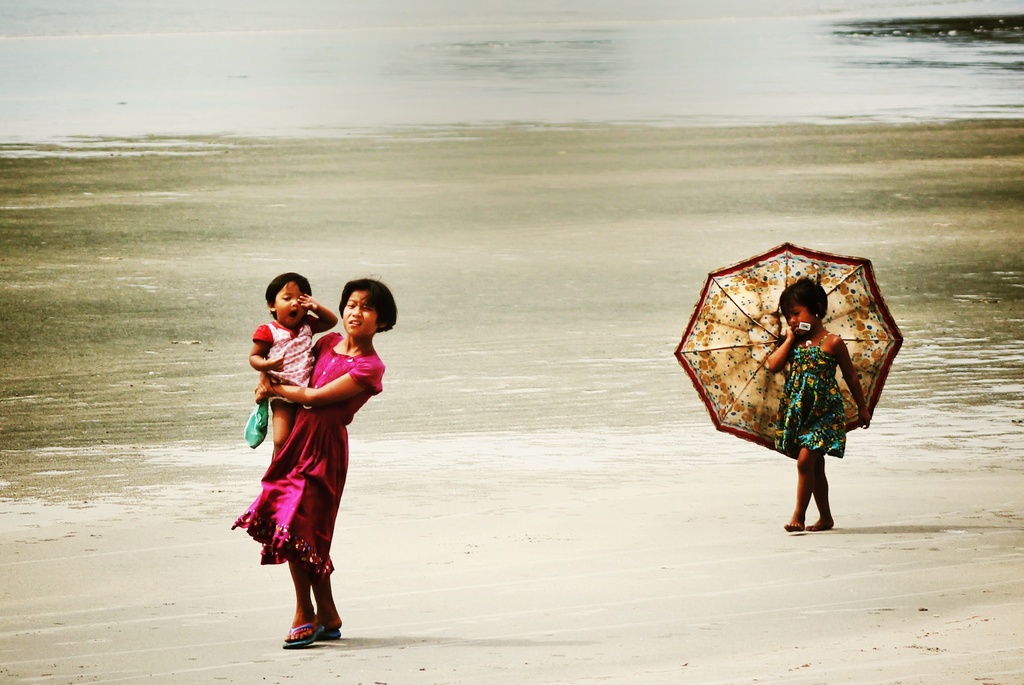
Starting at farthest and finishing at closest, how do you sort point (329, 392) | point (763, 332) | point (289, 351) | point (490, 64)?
point (490, 64)
point (763, 332)
point (289, 351)
point (329, 392)

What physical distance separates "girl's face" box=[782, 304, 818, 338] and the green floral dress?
0.24 feet

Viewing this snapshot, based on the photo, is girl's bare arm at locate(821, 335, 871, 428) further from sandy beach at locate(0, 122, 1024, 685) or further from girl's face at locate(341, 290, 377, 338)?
girl's face at locate(341, 290, 377, 338)

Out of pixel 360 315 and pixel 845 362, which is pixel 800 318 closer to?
pixel 845 362

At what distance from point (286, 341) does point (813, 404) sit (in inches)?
95.0

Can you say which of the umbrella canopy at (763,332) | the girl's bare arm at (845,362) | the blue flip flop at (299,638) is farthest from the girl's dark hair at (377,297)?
the girl's bare arm at (845,362)

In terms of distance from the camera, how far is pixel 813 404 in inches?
247

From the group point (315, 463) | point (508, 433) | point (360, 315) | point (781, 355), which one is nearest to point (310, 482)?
point (315, 463)

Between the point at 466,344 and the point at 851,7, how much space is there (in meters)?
32.0

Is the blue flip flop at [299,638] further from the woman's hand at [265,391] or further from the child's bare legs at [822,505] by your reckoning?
the child's bare legs at [822,505]

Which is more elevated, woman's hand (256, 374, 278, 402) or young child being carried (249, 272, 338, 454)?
young child being carried (249, 272, 338, 454)

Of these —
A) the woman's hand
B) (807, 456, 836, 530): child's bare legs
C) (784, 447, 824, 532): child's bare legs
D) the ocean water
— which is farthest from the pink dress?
the ocean water

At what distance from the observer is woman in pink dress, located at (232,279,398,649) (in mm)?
4770

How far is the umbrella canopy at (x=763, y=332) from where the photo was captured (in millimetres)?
6461

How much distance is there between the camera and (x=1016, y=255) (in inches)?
586
